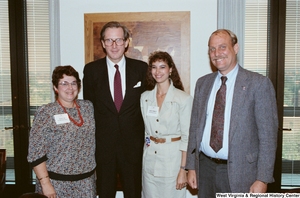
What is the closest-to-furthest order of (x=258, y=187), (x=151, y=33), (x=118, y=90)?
(x=258, y=187) → (x=118, y=90) → (x=151, y=33)

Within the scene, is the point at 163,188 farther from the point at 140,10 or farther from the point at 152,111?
the point at 140,10

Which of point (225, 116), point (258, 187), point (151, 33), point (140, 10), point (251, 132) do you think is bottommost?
point (258, 187)

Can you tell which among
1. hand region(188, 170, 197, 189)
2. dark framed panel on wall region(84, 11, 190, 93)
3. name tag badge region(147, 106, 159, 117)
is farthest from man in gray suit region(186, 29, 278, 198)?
dark framed panel on wall region(84, 11, 190, 93)

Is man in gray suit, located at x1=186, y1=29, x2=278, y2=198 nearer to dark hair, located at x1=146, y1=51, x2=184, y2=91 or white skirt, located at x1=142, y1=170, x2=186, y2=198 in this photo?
white skirt, located at x1=142, y1=170, x2=186, y2=198

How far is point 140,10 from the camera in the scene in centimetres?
346

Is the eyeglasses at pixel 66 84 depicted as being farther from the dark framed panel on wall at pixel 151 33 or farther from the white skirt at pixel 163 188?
the dark framed panel on wall at pixel 151 33

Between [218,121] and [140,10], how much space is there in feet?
6.52

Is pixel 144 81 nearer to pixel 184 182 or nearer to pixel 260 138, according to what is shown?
pixel 184 182

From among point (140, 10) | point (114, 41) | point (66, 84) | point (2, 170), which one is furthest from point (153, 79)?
point (2, 170)

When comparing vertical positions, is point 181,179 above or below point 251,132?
below

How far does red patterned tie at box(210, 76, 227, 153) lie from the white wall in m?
1.41

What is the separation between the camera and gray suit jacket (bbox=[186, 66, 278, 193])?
1894 mm

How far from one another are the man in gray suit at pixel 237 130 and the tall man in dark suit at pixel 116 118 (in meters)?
0.67

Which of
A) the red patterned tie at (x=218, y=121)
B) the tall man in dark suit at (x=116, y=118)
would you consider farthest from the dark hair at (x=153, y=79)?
the red patterned tie at (x=218, y=121)
